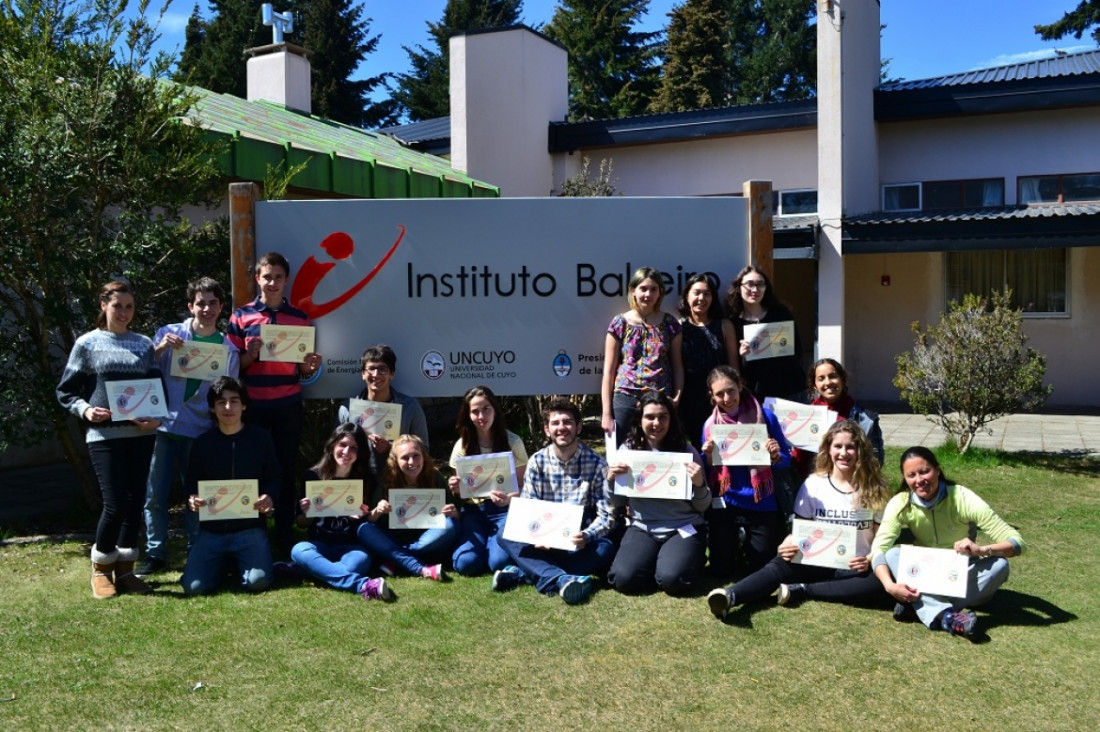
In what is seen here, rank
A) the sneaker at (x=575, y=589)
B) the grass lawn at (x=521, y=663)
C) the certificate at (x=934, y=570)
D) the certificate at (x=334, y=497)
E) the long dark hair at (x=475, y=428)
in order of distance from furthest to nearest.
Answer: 1. the long dark hair at (x=475, y=428)
2. the certificate at (x=334, y=497)
3. the sneaker at (x=575, y=589)
4. the certificate at (x=934, y=570)
5. the grass lawn at (x=521, y=663)

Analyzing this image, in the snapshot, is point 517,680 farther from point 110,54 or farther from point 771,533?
point 110,54

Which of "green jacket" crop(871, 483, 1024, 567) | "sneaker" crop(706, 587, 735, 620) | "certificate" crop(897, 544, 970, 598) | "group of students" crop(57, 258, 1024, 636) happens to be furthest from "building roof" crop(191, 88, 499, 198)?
"certificate" crop(897, 544, 970, 598)

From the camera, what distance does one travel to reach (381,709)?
12.3 ft

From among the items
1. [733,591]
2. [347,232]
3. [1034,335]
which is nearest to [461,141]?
[1034,335]

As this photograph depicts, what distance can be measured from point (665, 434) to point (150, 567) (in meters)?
3.12

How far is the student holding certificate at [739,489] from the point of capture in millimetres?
5395

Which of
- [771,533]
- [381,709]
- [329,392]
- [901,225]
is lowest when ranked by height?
[381,709]

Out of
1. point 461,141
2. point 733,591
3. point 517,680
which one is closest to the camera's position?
point 517,680

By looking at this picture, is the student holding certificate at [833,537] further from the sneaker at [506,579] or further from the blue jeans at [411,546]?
the blue jeans at [411,546]

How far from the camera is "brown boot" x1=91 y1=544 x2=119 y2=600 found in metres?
5.23

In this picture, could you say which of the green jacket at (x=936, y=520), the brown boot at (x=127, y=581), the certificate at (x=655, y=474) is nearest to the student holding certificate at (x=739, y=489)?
the certificate at (x=655, y=474)

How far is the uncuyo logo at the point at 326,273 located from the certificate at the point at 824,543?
3.03 m

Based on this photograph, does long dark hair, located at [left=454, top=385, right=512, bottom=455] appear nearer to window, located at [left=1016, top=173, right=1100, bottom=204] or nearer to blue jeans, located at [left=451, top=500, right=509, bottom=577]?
blue jeans, located at [left=451, top=500, right=509, bottom=577]

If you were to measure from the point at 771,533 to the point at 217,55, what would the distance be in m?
32.4
